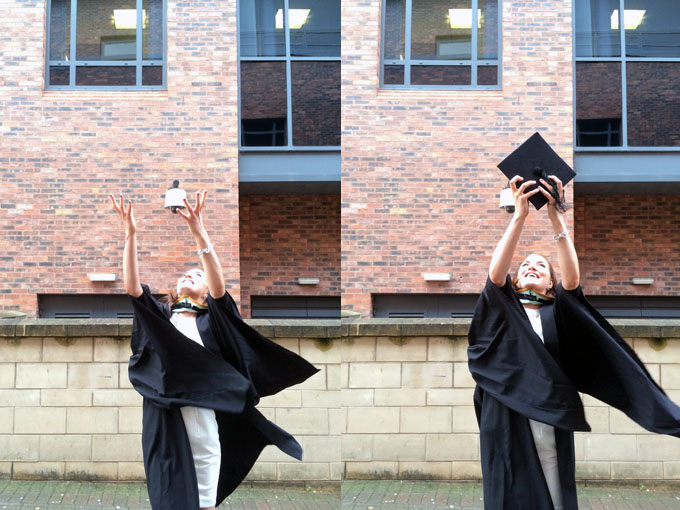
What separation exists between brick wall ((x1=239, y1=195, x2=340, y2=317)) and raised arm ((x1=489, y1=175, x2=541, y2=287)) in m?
8.24

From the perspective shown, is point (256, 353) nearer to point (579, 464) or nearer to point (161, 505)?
point (161, 505)

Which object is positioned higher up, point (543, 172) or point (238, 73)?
point (238, 73)

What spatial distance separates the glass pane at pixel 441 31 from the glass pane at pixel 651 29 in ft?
8.56

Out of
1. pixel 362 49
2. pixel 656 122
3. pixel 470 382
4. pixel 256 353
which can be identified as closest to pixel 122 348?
pixel 256 353

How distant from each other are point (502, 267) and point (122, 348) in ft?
13.9

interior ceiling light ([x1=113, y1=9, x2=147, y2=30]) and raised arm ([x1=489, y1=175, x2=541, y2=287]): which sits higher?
interior ceiling light ([x1=113, y1=9, x2=147, y2=30])

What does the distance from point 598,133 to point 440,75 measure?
2650 millimetres

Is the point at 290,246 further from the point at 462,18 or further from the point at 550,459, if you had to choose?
the point at 550,459

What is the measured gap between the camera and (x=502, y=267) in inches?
158

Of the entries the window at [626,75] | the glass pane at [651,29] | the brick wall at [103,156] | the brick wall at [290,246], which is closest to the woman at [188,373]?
the brick wall at [103,156]

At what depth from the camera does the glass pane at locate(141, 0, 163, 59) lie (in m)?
11.5

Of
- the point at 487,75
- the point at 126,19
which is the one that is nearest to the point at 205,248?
the point at 487,75

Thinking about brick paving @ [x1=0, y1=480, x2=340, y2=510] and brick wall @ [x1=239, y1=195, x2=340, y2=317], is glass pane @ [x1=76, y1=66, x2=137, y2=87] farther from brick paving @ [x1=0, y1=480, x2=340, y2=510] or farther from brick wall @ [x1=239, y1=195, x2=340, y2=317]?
brick paving @ [x1=0, y1=480, x2=340, y2=510]

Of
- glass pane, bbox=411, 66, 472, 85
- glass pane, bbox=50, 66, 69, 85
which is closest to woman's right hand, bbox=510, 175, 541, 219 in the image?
glass pane, bbox=411, 66, 472, 85
